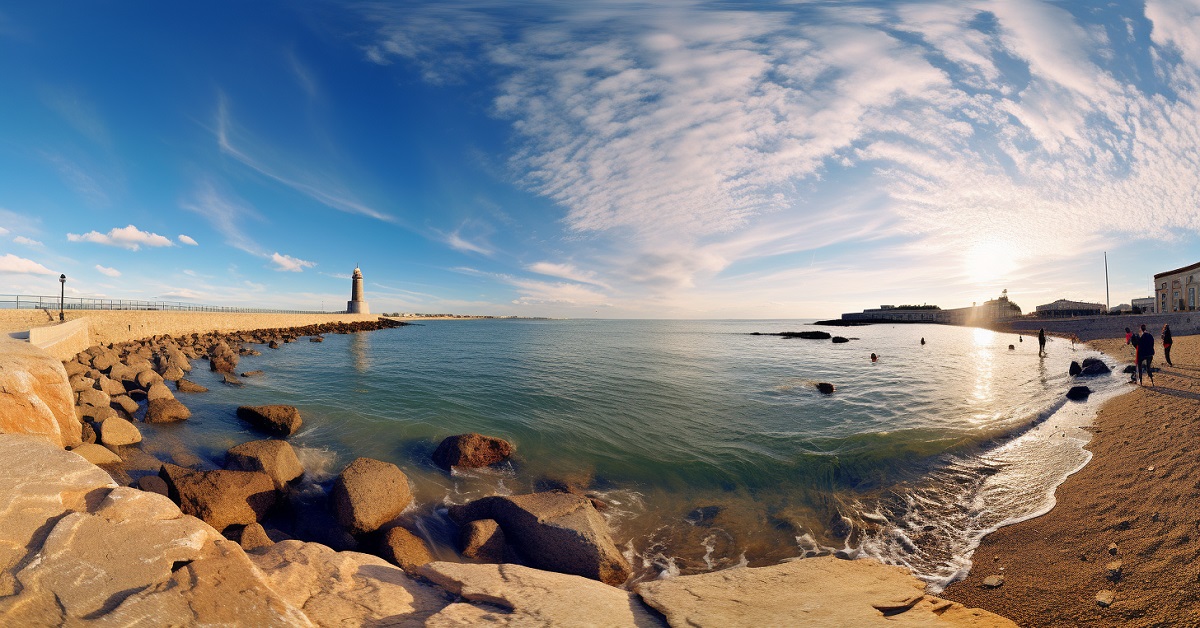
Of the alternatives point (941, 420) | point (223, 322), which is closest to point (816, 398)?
point (941, 420)

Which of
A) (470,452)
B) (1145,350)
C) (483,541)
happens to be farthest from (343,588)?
(1145,350)

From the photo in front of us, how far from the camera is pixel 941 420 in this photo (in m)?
12.7

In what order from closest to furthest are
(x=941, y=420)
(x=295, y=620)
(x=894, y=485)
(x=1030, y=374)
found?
(x=295, y=620) → (x=894, y=485) → (x=941, y=420) → (x=1030, y=374)

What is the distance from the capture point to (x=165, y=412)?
11.3m

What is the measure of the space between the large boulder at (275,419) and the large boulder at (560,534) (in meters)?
8.25

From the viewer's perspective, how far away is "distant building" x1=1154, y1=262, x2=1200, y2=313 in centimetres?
4134

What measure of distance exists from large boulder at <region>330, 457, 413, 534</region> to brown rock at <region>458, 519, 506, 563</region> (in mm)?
1402

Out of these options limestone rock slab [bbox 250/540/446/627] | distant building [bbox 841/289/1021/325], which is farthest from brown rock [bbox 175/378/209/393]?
distant building [bbox 841/289/1021/325]

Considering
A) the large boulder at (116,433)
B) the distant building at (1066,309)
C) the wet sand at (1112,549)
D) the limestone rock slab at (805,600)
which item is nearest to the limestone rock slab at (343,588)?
the limestone rock slab at (805,600)

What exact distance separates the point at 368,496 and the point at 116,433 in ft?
24.7

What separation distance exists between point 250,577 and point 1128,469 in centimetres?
1302

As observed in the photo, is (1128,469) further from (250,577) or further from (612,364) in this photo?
(612,364)

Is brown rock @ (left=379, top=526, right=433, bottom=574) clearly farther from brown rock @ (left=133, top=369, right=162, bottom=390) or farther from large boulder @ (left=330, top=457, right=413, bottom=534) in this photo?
brown rock @ (left=133, top=369, right=162, bottom=390)

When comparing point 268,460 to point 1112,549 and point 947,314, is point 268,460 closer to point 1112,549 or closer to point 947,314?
point 1112,549
